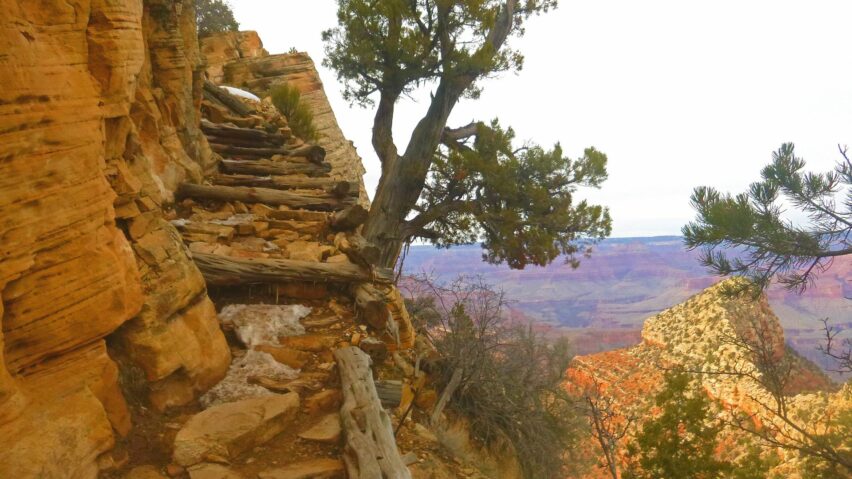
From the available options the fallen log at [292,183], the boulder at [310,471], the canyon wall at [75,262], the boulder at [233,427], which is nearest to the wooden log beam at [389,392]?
the boulder at [233,427]

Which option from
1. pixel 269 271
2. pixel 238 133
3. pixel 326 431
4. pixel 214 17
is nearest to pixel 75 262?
pixel 326 431

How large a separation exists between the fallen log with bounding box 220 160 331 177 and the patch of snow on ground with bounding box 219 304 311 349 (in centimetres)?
352

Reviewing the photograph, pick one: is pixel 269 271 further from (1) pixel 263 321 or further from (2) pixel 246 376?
(2) pixel 246 376

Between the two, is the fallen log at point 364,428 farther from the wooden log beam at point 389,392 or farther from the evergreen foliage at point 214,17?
the evergreen foliage at point 214,17

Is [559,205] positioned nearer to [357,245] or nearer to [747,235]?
[747,235]

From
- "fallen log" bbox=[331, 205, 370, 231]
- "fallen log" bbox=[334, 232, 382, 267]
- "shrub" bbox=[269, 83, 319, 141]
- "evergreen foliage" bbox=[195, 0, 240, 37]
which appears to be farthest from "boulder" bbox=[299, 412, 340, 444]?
"evergreen foliage" bbox=[195, 0, 240, 37]

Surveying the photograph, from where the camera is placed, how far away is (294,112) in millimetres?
12156

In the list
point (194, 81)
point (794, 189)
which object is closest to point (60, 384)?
point (194, 81)

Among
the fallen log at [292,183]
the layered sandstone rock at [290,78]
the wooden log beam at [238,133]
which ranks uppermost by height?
the layered sandstone rock at [290,78]

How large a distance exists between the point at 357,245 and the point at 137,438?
3193 mm

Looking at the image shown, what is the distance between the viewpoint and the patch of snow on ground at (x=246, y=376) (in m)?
4.25

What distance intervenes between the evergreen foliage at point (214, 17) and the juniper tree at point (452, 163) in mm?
7936

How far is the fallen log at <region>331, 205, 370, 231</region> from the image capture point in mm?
6953

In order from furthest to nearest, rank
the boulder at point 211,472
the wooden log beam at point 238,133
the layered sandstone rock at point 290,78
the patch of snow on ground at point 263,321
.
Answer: the layered sandstone rock at point 290,78
the wooden log beam at point 238,133
the patch of snow on ground at point 263,321
the boulder at point 211,472
